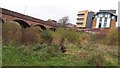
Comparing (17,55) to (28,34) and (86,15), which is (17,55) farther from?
(86,15)

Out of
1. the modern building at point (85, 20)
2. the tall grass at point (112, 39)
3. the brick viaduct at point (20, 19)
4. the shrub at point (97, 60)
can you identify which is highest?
the modern building at point (85, 20)

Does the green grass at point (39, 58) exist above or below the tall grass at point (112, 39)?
below

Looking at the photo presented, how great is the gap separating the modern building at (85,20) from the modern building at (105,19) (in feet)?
11.2

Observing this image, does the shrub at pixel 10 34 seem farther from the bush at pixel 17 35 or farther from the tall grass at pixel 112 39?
the tall grass at pixel 112 39

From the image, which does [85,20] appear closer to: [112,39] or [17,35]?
[112,39]

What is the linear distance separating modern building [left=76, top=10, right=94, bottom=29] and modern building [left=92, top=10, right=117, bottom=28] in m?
3.41

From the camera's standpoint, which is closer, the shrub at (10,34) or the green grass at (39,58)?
the green grass at (39,58)

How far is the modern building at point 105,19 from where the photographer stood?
285 feet

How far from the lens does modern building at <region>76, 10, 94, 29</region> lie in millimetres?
95688

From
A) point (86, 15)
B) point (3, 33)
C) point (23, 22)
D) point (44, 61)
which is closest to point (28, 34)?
point (3, 33)

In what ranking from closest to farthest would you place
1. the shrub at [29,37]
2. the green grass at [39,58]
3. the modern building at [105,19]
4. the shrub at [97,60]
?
1. the green grass at [39,58]
2. the shrub at [97,60]
3. the shrub at [29,37]
4. the modern building at [105,19]

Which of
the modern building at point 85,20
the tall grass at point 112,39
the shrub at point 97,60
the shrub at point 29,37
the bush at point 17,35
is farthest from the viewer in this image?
the modern building at point 85,20

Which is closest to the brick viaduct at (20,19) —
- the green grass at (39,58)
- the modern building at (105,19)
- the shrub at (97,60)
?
the green grass at (39,58)

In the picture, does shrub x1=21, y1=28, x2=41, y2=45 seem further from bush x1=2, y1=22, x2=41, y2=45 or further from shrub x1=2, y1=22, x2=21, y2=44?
shrub x1=2, y1=22, x2=21, y2=44
